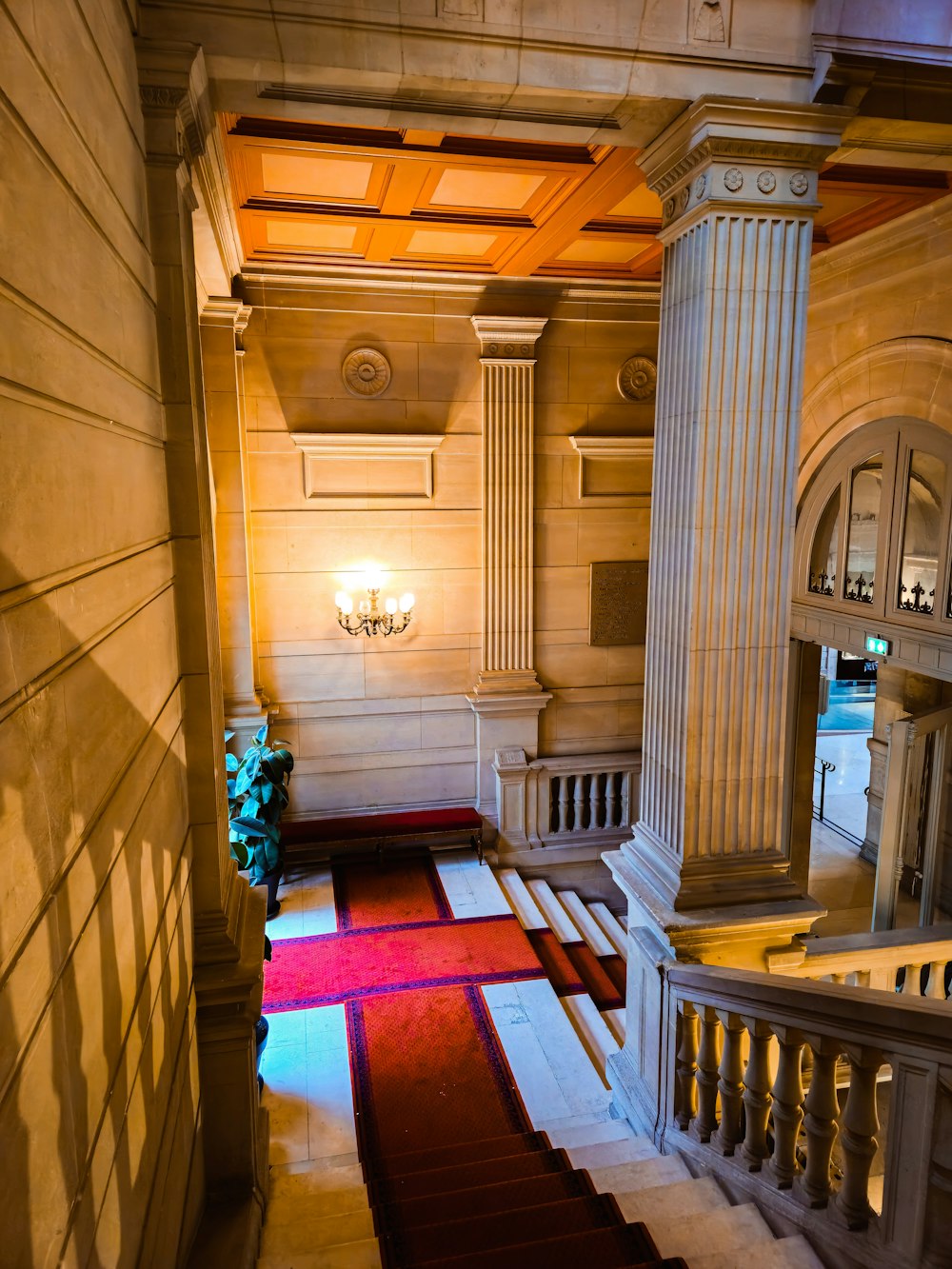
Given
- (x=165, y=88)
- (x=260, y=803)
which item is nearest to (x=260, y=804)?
(x=260, y=803)

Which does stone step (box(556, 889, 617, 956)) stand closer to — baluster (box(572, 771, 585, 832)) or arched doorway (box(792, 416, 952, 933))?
baluster (box(572, 771, 585, 832))

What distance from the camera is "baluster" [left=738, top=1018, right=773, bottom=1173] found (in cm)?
305

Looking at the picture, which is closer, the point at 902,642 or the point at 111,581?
the point at 111,581

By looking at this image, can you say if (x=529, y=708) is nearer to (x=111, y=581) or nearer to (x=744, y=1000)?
(x=744, y=1000)

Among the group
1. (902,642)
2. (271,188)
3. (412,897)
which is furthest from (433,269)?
(412,897)

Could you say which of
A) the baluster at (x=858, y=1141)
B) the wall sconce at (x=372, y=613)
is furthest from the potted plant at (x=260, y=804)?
the baluster at (x=858, y=1141)

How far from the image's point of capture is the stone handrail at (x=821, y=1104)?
2.28 meters

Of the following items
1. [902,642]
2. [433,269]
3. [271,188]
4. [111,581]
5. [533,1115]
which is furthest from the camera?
[433,269]

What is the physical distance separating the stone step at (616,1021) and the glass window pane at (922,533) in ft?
11.2

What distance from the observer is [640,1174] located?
11.5ft

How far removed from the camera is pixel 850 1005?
249 cm

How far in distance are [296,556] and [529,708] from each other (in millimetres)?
2535

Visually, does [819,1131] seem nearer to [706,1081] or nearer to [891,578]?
[706,1081]

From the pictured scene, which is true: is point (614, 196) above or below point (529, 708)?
above
